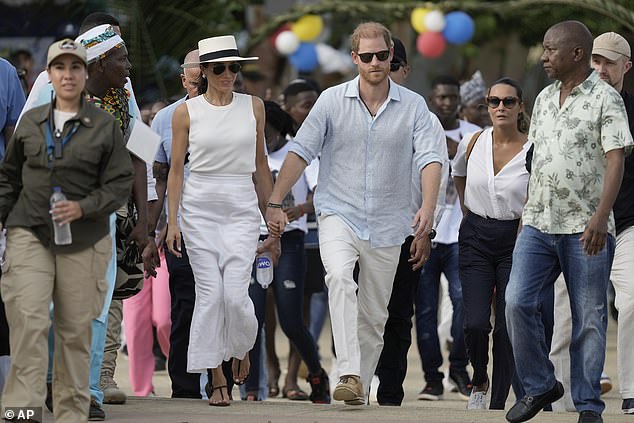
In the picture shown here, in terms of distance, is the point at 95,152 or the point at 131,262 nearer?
the point at 95,152

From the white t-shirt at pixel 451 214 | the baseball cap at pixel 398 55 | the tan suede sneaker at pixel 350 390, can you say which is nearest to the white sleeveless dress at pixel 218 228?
the tan suede sneaker at pixel 350 390

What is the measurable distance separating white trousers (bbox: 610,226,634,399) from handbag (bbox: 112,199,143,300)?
9.78 feet

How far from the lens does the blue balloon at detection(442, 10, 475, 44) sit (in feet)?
63.7

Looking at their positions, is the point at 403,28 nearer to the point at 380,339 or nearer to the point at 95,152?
the point at 380,339

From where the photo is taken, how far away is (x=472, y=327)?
998cm

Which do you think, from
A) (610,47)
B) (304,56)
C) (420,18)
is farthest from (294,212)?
(304,56)

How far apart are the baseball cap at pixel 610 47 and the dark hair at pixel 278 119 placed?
2.73m

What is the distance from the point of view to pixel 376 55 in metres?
9.47

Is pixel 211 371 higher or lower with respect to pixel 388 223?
lower

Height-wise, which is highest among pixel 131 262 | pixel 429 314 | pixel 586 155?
pixel 586 155

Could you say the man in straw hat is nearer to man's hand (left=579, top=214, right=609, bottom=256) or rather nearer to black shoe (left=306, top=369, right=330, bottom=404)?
man's hand (left=579, top=214, right=609, bottom=256)

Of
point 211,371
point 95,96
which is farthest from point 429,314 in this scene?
point 95,96

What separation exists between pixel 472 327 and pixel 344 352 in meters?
1.23

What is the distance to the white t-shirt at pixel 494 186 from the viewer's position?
994 centimetres
